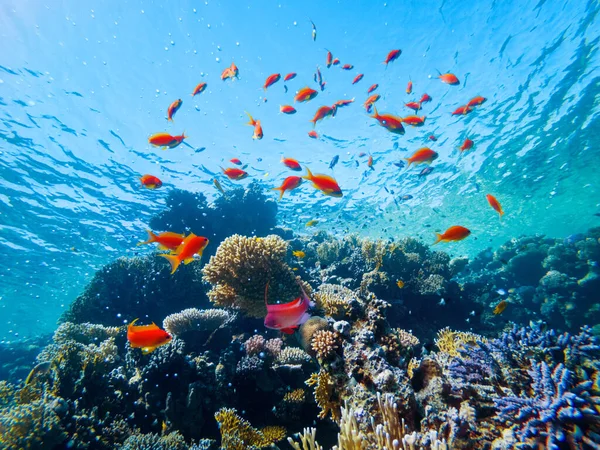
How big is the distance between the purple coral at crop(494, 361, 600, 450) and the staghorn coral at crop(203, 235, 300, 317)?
12.7ft

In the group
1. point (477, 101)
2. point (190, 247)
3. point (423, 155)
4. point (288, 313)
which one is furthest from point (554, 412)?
point (477, 101)

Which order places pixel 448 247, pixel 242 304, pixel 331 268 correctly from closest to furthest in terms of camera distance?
pixel 242 304 → pixel 331 268 → pixel 448 247

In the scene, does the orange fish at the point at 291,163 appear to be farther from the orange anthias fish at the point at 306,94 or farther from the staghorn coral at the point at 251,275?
the staghorn coral at the point at 251,275

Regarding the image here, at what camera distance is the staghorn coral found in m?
5.66

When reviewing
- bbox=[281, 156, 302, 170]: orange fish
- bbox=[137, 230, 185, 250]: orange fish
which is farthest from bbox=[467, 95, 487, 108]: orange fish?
bbox=[137, 230, 185, 250]: orange fish

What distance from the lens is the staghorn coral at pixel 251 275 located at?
5.66 m

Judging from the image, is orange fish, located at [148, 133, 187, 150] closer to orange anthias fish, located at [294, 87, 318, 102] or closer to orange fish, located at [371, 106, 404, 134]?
orange anthias fish, located at [294, 87, 318, 102]

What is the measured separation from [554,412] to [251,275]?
4662mm

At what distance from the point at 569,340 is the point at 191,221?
14.3 metres

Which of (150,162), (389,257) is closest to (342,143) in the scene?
(389,257)

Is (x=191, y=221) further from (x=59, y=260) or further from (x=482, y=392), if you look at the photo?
→ (x=59, y=260)

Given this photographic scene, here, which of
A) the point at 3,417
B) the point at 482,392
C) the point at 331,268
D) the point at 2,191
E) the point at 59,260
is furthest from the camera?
the point at 59,260

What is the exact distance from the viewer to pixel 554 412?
2.28 m

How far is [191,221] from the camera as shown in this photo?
14.2 meters
